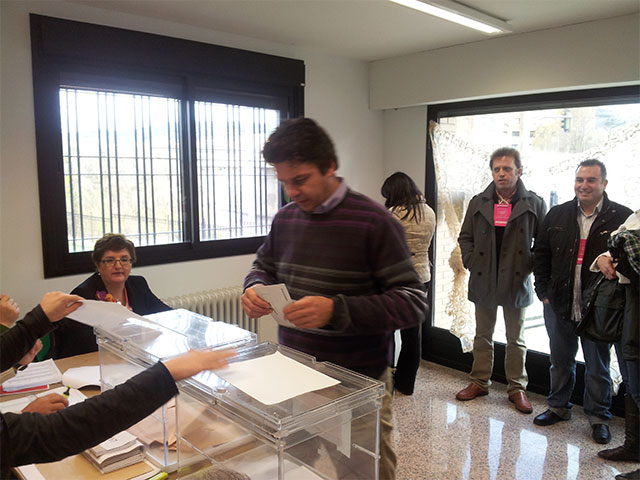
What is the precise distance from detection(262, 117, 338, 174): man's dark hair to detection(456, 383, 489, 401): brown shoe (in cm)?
273

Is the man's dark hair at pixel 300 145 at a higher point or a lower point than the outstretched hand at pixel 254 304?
higher

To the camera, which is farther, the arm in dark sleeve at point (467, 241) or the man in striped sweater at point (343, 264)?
the arm in dark sleeve at point (467, 241)

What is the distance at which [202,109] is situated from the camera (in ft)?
12.1

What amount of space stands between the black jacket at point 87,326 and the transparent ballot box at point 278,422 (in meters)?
1.31

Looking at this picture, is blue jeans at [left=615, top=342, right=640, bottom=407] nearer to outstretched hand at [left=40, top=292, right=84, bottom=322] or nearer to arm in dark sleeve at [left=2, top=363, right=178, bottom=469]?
arm in dark sleeve at [left=2, top=363, right=178, bottom=469]

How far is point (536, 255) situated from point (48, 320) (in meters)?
2.91

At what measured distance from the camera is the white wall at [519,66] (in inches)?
125

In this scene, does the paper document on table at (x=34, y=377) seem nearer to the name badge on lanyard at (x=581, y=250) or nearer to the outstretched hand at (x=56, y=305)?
the outstretched hand at (x=56, y=305)

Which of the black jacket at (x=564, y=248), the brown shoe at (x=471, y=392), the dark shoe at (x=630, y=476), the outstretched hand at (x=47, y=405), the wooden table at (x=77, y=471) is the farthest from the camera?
the brown shoe at (x=471, y=392)

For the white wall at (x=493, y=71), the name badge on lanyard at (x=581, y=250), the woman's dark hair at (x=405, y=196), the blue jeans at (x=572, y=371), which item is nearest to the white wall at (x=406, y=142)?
the white wall at (x=493, y=71)

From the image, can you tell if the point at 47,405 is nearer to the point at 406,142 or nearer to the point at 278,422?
the point at 278,422

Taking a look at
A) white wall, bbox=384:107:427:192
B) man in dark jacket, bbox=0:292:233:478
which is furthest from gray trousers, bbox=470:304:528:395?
man in dark jacket, bbox=0:292:233:478

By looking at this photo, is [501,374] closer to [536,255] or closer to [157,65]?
[536,255]

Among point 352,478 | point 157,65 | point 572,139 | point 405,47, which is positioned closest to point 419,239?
point 572,139
